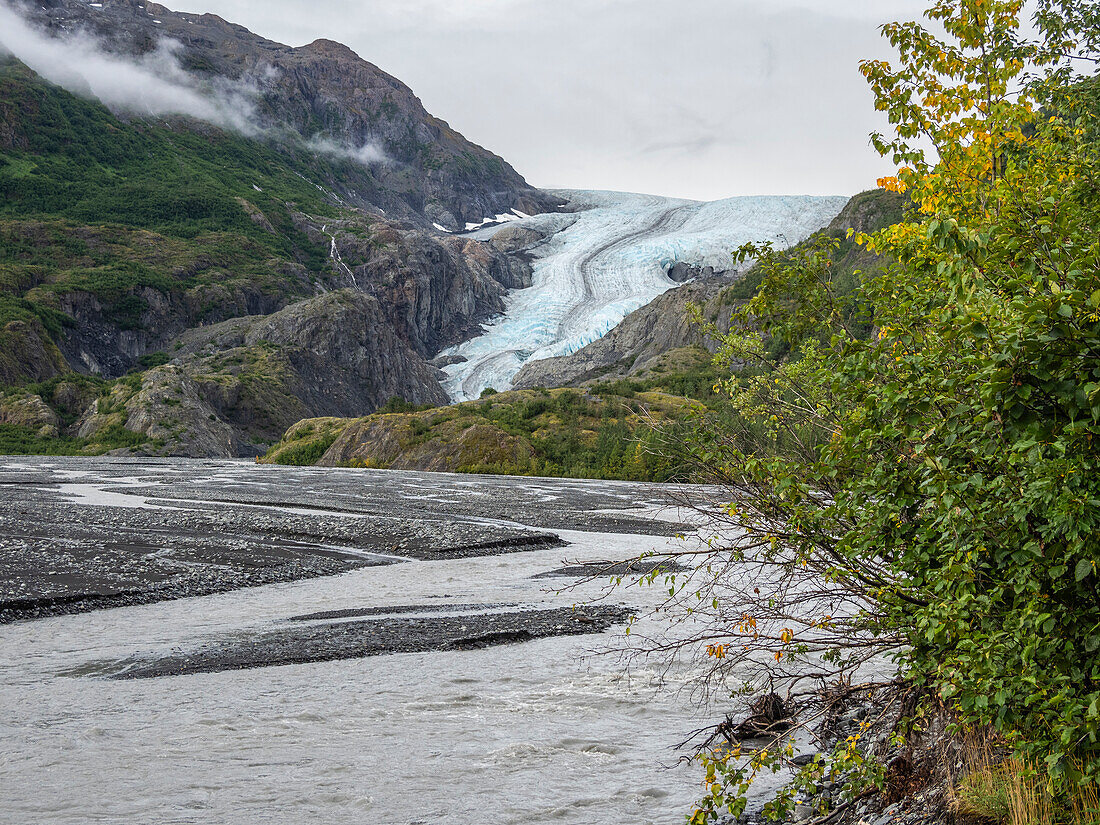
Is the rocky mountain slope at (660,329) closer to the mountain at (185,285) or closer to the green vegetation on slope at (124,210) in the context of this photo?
the mountain at (185,285)

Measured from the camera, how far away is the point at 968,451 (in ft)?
13.7

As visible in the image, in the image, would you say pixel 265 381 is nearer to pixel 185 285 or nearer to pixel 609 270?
pixel 185 285

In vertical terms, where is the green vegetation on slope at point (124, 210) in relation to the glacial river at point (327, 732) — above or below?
above

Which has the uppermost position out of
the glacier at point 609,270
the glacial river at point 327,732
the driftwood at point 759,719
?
the glacier at point 609,270

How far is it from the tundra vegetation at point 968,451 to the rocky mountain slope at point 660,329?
251 ft

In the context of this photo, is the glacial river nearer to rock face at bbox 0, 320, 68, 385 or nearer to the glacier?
rock face at bbox 0, 320, 68, 385

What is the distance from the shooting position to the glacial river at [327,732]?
19.6 feet

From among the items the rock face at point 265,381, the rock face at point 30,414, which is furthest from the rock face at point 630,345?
the rock face at point 30,414

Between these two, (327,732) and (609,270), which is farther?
(609,270)

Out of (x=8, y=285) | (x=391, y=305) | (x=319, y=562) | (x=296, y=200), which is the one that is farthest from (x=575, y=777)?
(x=296, y=200)

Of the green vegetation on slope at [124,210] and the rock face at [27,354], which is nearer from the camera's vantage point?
the rock face at [27,354]

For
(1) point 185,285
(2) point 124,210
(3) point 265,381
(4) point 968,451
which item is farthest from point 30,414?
(2) point 124,210

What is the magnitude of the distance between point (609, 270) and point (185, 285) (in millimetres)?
63538

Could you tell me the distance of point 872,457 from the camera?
5.23 m
